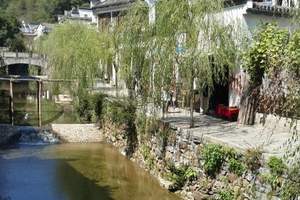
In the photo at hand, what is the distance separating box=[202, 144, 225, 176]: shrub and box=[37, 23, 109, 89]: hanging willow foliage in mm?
10910

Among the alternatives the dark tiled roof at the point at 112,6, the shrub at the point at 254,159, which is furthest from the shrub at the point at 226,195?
the dark tiled roof at the point at 112,6

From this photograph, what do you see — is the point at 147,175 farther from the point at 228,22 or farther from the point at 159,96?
the point at 228,22

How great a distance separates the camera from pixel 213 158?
12.5 metres

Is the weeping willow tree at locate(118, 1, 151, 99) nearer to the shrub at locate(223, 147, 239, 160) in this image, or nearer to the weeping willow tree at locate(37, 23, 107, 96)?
the shrub at locate(223, 147, 239, 160)

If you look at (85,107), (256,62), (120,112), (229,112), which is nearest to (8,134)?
(85,107)

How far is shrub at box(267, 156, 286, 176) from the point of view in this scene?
10.1 meters

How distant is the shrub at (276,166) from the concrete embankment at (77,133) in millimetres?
12407

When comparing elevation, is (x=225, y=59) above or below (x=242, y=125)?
above

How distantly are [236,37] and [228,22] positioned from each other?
96 cm

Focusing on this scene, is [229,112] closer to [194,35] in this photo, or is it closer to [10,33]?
[194,35]

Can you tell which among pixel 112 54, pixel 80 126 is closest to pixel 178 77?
pixel 112 54

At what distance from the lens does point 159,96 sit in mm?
15984

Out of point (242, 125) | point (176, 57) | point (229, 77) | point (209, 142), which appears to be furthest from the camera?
point (229, 77)

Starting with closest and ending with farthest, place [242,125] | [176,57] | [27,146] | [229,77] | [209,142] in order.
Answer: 1. [209,142]
2. [176,57]
3. [242,125]
4. [229,77]
5. [27,146]
